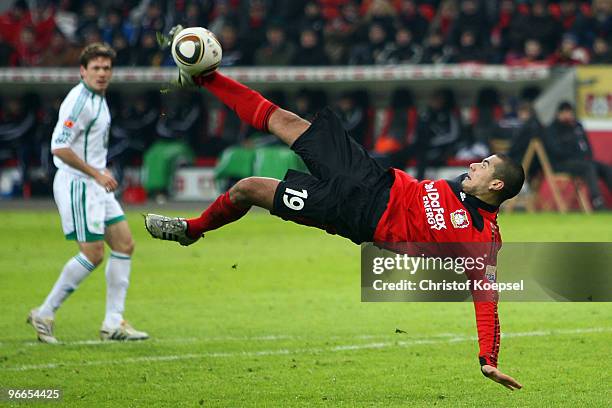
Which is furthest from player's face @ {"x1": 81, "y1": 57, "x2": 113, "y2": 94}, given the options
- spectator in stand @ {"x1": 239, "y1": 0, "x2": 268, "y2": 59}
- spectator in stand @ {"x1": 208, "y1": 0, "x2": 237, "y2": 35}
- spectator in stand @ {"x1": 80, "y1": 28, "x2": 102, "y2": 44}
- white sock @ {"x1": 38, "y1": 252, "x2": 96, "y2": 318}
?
spectator in stand @ {"x1": 80, "y1": 28, "x2": 102, "y2": 44}

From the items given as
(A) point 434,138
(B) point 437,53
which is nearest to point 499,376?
(A) point 434,138

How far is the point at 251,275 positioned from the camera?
1445 centimetres

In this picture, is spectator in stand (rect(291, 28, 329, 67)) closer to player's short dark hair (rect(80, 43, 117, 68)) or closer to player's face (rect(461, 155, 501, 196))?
player's short dark hair (rect(80, 43, 117, 68))

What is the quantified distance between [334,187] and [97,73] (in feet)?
10.2

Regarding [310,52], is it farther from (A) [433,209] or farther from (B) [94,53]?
(A) [433,209]

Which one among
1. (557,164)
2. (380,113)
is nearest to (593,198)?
(557,164)

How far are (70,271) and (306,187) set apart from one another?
2961mm

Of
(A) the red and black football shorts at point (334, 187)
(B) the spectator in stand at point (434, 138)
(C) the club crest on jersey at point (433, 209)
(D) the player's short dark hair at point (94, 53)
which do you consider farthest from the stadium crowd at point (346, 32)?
(C) the club crest on jersey at point (433, 209)

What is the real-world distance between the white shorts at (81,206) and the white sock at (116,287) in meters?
0.28

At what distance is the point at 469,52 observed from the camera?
23.5 m

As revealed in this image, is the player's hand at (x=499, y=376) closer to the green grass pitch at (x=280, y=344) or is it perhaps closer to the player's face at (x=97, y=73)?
the green grass pitch at (x=280, y=344)

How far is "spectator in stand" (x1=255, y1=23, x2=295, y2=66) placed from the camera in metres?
24.5

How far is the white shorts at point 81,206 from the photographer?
405 inches

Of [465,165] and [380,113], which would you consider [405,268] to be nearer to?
[465,165]
